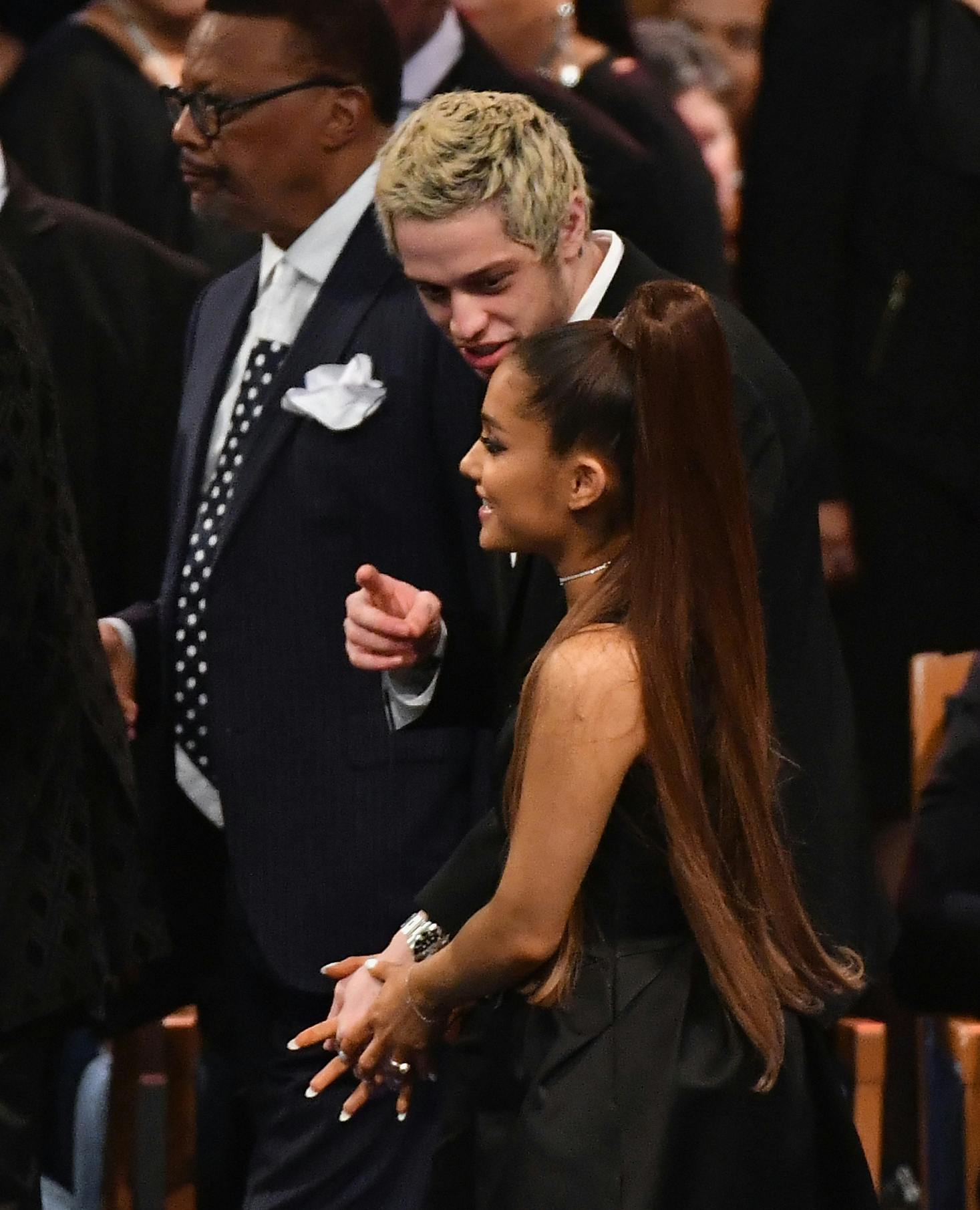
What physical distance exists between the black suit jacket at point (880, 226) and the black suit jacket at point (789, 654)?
5.57 feet

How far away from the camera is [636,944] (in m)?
2.50

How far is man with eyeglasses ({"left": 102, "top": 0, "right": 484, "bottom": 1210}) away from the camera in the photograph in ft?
10.0

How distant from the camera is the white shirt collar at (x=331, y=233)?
317cm

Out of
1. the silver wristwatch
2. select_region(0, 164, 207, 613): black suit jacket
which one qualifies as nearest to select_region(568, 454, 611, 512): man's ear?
the silver wristwatch

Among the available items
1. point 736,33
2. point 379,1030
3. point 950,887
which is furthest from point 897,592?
point 379,1030

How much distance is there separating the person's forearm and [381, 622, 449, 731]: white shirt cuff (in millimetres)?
481

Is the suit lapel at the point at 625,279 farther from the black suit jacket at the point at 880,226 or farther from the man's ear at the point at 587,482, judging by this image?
the black suit jacket at the point at 880,226

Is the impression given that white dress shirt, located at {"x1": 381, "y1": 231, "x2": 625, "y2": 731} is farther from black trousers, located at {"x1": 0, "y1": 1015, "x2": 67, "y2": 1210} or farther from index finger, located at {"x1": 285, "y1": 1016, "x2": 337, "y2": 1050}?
black trousers, located at {"x1": 0, "y1": 1015, "x2": 67, "y2": 1210}

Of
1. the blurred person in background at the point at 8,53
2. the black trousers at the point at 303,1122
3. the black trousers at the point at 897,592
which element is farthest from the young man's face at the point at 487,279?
the blurred person in background at the point at 8,53

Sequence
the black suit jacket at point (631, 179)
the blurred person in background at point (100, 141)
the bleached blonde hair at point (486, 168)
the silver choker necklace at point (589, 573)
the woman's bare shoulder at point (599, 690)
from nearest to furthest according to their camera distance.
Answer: the woman's bare shoulder at point (599, 690)
the silver choker necklace at point (589, 573)
the bleached blonde hair at point (486, 168)
the black suit jacket at point (631, 179)
the blurred person in background at point (100, 141)

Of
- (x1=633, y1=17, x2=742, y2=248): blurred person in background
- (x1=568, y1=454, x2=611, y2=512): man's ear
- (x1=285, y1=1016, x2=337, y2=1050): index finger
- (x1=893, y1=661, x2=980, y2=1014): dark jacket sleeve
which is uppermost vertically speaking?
(x1=568, y1=454, x2=611, y2=512): man's ear

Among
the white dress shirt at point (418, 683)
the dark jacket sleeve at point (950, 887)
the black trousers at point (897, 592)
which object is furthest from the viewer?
the black trousers at point (897, 592)

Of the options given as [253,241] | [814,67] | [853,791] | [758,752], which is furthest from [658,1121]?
[814,67]

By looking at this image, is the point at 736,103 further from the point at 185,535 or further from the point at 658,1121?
the point at 658,1121
